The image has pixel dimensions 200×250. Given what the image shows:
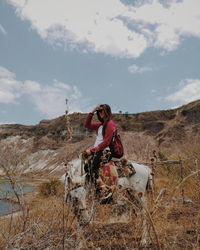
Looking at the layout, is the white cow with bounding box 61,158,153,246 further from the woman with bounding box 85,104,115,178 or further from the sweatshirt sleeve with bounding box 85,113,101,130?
the sweatshirt sleeve with bounding box 85,113,101,130

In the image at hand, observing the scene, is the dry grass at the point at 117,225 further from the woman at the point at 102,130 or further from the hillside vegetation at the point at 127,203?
the woman at the point at 102,130

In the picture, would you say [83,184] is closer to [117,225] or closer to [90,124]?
[90,124]

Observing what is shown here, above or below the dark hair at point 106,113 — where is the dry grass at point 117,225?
below

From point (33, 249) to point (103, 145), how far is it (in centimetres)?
138


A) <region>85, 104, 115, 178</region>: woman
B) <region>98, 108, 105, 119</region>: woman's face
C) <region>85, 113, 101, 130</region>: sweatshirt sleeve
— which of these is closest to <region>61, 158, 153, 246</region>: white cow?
<region>85, 104, 115, 178</region>: woman

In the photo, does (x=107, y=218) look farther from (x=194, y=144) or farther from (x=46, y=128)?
(x=46, y=128)

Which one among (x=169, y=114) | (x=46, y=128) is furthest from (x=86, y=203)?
(x=46, y=128)

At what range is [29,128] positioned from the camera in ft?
256

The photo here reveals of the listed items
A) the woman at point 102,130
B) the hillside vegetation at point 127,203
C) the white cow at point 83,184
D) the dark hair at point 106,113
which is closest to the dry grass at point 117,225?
the hillside vegetation at point 127,203

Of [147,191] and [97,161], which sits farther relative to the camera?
[147,191]

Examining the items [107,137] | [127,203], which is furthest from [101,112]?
[127,203]

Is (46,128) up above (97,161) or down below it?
above

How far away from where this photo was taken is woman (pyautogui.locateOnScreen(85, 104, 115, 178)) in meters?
3.19

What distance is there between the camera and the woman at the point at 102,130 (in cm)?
319
